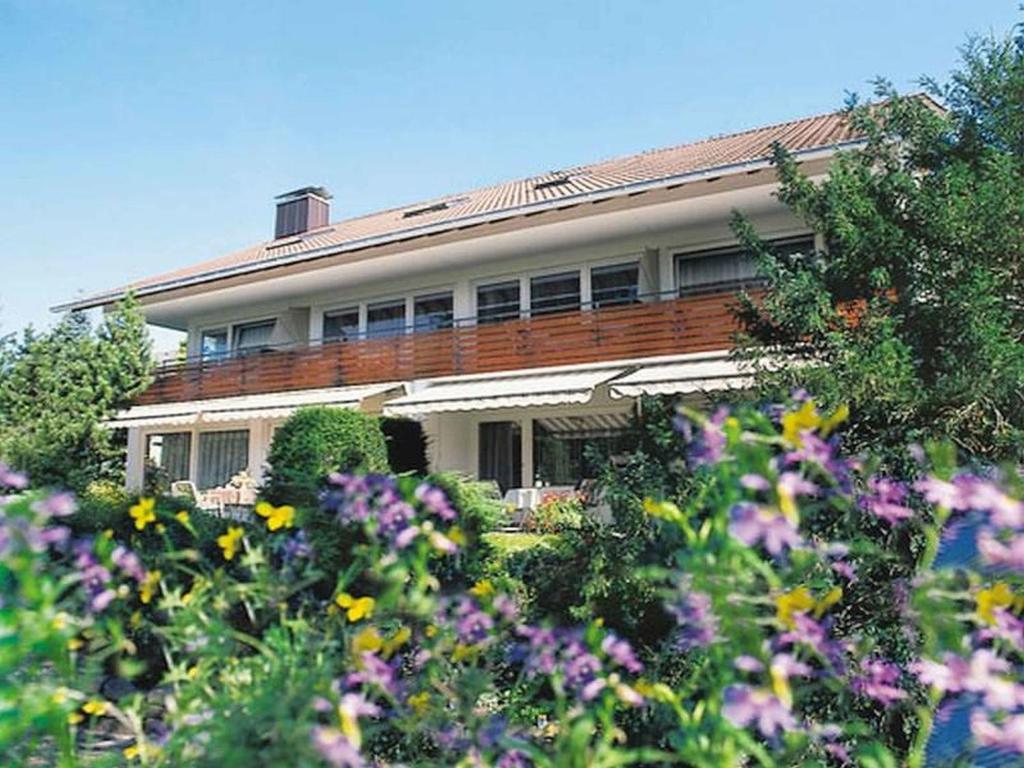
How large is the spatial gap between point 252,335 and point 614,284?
625 inches

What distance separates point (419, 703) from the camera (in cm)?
323

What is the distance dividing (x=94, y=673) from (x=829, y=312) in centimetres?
762

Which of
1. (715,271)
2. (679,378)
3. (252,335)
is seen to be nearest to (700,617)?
(679,378)

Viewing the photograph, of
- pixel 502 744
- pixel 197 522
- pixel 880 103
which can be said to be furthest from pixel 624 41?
pixel 502 744

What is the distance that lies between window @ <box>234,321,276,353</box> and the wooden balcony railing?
1.47 metres

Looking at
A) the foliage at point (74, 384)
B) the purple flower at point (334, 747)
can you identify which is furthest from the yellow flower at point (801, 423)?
the foliage at point (74, 384)

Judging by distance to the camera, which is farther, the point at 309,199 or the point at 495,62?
the point at 309,199

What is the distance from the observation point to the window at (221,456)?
30.9 m

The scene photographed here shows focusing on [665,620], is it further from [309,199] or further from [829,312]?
[309,199]

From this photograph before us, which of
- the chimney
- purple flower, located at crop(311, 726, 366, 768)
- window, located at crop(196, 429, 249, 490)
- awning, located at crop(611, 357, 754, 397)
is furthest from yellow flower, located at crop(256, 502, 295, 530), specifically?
the chimney

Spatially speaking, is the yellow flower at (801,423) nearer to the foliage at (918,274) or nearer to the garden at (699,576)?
the garden at (699,576)

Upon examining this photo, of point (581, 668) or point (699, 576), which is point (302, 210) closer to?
point (581, 668)

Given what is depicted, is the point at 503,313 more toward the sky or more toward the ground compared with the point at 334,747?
more toward the sky

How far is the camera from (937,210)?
28.0 feet
